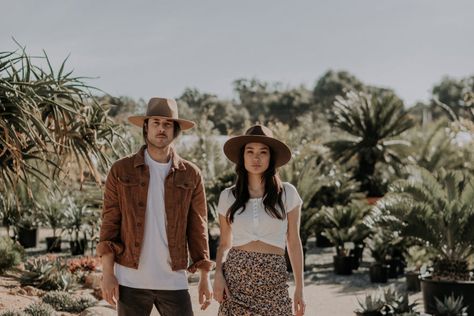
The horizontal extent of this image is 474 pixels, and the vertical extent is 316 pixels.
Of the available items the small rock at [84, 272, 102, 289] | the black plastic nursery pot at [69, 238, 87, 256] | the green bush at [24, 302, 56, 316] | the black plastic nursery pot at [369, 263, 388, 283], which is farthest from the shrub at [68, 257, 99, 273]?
the black plastic nursery pot at [369, 263, 388, 283]

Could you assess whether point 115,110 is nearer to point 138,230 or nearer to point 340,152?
point 340,152

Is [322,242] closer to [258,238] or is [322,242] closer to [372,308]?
[372,308]

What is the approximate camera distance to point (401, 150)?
21969 mm

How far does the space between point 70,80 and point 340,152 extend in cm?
1600

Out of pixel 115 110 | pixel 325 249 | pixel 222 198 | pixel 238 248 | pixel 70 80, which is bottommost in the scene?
pixel 325 249

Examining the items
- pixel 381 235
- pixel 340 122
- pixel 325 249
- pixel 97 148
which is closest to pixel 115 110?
pixel 340 122

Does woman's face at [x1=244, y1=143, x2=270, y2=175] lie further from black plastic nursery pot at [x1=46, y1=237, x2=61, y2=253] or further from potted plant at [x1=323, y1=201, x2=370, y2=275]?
black plastic nursery pot at [x1=46, y1=237, x2=61, y2=253]

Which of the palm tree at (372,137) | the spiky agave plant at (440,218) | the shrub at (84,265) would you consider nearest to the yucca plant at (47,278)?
the shrub at (84,265)

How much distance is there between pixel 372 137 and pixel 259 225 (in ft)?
60.8

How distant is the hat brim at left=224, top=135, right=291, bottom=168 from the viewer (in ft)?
12.6

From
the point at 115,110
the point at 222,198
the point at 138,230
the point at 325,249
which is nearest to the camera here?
the point at 138,230

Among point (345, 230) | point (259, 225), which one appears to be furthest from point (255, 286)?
point (345, 230)

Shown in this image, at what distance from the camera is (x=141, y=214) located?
3.58m

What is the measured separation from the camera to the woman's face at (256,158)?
378 centimetres
